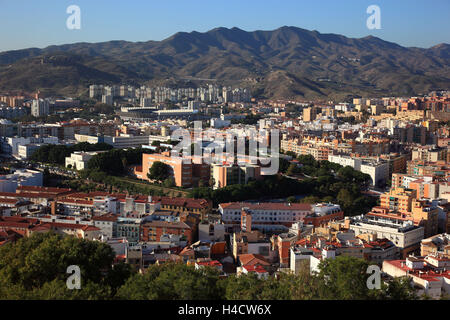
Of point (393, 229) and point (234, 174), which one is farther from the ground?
point (234, 174)

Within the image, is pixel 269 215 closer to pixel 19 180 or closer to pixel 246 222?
pixel 246 222

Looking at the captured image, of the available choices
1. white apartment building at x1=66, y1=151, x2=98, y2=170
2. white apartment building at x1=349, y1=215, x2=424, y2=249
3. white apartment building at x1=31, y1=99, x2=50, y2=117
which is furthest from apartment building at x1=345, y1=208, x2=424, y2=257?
white apartment building at x1=31, y1=99, x2=50, y2=117

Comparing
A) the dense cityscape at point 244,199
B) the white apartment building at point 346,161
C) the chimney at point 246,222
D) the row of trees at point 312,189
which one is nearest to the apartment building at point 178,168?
the dense cityscape at point 244,199

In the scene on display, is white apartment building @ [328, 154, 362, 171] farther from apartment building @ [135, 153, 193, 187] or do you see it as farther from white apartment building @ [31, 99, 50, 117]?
white apartment building @ [31, 99, 50, 117]

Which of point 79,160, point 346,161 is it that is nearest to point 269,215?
point 346,161

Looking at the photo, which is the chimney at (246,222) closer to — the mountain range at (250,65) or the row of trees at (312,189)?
the row of trees at (312,189)

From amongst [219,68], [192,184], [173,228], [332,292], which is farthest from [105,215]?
[219,68]

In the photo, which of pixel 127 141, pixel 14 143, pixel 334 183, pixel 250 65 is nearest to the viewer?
pixel 334 183
